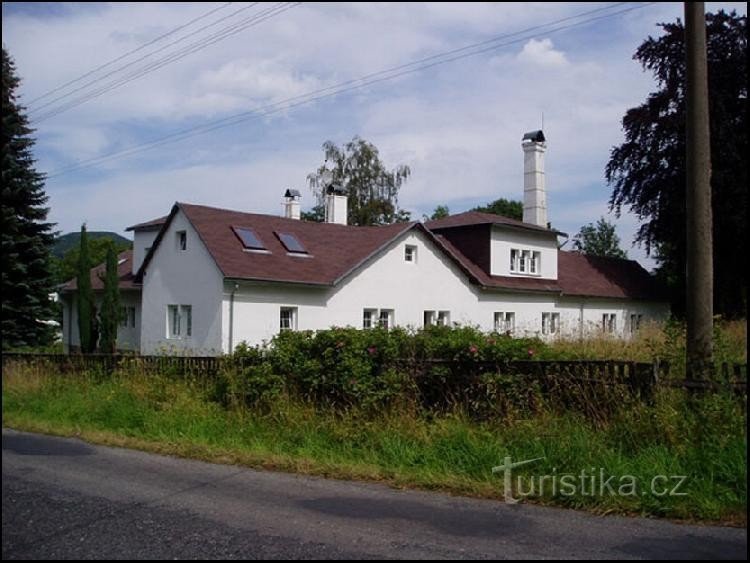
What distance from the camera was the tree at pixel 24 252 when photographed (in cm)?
2305

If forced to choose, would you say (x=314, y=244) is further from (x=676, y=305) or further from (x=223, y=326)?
(x=676, y=305)


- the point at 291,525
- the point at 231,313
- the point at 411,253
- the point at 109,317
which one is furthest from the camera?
the point at 411,253

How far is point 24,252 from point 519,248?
21759 millimetres

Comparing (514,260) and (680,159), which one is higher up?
(680,159)

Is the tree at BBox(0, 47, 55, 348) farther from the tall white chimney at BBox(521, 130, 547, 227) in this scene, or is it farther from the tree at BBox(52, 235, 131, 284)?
the tall white chimney at BBox(521, 130, 547, 227)

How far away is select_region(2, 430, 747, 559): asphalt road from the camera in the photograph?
502 centimetres

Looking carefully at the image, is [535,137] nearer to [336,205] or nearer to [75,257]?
[336,205]

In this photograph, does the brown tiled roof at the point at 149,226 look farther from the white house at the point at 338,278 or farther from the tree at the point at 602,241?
the tree at the point at 602,241

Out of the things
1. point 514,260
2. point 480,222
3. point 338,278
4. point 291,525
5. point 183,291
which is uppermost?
point 480,222

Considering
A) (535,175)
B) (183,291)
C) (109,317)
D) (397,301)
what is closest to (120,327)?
(109,317)

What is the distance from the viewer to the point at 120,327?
29906 millimetres

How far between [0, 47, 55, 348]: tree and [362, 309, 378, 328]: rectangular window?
11.5 metres

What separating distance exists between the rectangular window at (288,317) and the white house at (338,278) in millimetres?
52

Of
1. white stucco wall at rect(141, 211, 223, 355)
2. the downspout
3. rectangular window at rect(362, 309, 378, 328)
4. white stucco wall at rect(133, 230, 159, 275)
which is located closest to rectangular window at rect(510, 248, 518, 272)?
rectangular window at rect(362, 309, 378, 328)
